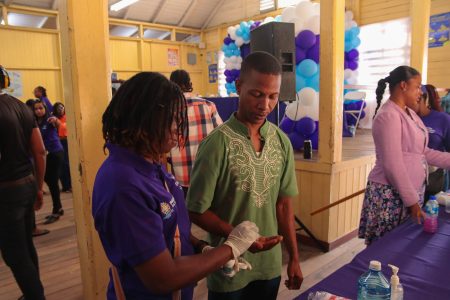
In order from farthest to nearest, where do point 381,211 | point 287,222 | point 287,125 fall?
point 287,125, point 381,211, point 287,222

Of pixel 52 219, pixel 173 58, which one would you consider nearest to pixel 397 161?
pixel 52 219

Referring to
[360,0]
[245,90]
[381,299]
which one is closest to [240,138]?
[245,90]

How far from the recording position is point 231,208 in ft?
4.06

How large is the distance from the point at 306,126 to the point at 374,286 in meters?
3.07

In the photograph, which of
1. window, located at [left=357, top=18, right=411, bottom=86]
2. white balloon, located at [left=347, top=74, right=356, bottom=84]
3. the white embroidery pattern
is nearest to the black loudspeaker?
the white embroidery pattern

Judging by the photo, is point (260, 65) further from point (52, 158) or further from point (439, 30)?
point (439, 30)

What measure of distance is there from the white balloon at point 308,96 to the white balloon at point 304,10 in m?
1.06

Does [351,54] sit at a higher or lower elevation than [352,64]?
higher

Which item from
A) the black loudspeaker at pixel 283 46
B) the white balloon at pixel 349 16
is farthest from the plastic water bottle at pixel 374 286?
the white balloon at pixel 349 16

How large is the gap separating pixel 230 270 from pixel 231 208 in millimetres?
329

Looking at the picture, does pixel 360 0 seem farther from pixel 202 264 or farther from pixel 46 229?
pixel 202 264

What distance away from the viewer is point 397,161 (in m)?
1.76

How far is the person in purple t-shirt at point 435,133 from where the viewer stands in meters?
2.56

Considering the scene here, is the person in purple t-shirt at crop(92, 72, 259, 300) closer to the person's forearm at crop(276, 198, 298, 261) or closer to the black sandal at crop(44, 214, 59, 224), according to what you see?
the person's forearm at crop(276, 198, 298, 261)
